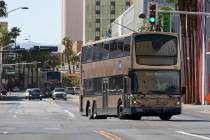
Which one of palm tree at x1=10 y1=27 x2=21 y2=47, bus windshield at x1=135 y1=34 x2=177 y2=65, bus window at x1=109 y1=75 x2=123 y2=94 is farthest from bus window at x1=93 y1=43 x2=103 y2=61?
palm tree at x1=10 y1=27 x2=21 y2=47

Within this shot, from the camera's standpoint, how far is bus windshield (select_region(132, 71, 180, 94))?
32.8 metres

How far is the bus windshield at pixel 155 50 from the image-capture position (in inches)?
1297

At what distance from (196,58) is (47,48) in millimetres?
19143

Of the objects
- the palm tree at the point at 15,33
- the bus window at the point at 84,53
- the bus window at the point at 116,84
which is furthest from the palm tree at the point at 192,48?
the palm tree at the point at 15,33

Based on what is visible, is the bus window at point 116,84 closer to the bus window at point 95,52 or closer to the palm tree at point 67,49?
the bus window at point 95,52

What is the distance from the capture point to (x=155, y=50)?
33.1 m

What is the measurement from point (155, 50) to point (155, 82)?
1.46 m

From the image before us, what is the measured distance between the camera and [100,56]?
36719 mm

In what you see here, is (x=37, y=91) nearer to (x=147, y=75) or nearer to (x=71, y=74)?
(x=147, y=75)

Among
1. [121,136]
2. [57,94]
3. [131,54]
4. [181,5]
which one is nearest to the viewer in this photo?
[121,136]

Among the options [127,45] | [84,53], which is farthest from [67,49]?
[127,45]

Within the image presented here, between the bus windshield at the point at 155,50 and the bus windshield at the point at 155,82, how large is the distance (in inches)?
20.4

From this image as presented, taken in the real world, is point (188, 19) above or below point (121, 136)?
above

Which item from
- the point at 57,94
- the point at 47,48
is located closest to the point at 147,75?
the point at 47,48
